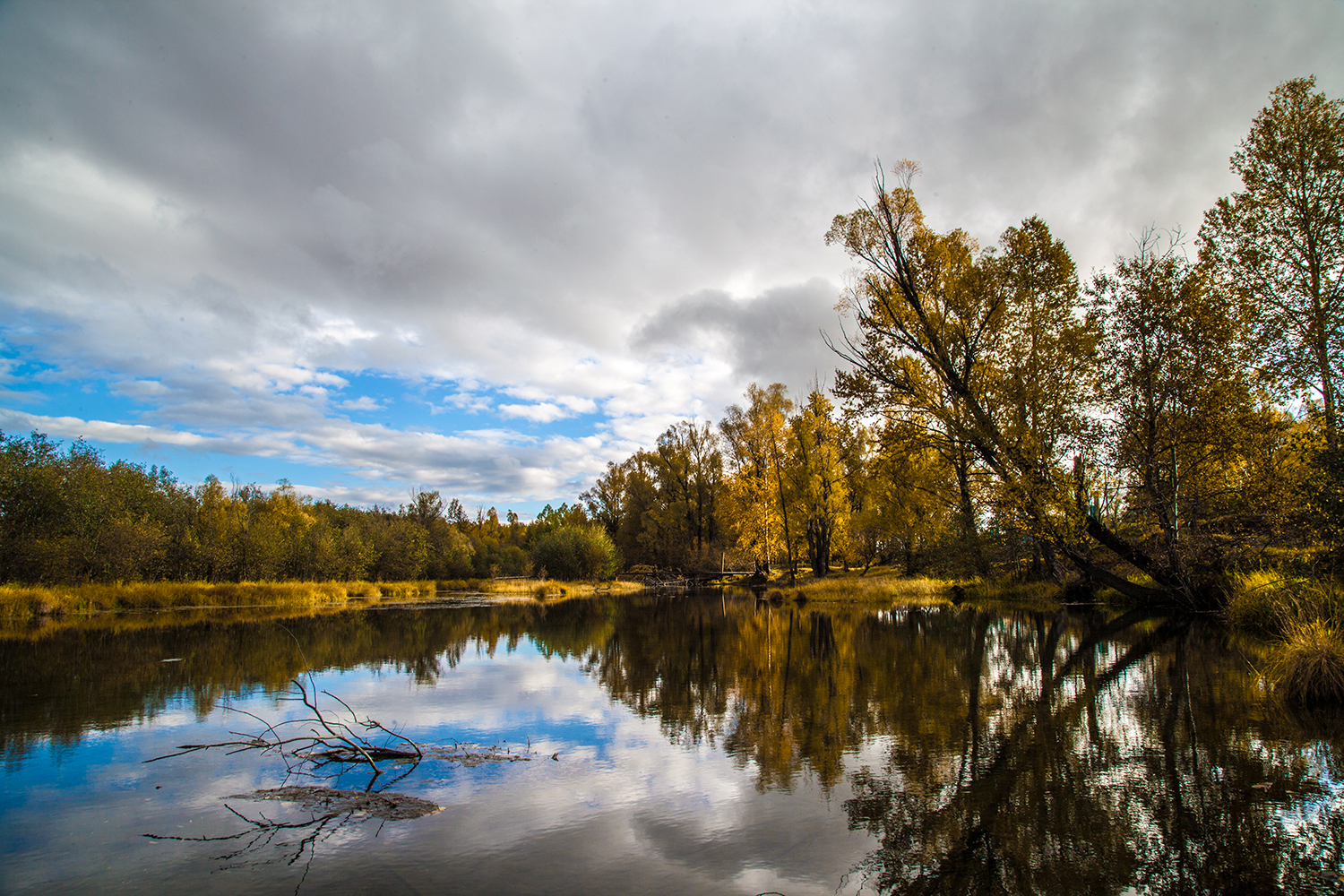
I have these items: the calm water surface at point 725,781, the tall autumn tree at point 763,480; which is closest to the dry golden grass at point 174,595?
the calm water surface at point 725,781

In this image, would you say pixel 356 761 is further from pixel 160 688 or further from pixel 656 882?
pixel 160 688

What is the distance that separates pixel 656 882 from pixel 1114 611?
23.5 m

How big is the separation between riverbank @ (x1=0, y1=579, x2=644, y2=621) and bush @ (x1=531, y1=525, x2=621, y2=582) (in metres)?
2.44

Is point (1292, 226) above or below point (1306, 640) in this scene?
above

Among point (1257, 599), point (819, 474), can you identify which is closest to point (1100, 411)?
point (1257, 599)

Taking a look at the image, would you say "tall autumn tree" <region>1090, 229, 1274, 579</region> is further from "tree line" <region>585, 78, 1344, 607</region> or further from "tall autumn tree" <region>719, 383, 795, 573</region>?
"tall autumn tree" <region>719, 383, 795, 573</region>

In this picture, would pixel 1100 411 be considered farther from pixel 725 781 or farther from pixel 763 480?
pixel 763 480

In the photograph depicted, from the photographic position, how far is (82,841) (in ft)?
17.2

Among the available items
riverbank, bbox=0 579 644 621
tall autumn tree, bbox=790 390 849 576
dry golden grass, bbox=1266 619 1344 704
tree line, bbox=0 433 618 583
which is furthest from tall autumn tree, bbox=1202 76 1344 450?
tree line, bbox=0 433 618 583

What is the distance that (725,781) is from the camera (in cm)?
657

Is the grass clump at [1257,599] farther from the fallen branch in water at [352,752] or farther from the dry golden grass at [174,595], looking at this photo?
the dry golden grass at [174,595]

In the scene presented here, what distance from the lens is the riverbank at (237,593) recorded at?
25.9 meters

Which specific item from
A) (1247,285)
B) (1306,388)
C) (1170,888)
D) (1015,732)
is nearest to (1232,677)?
(1015,732)

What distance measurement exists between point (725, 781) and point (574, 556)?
48.6m
